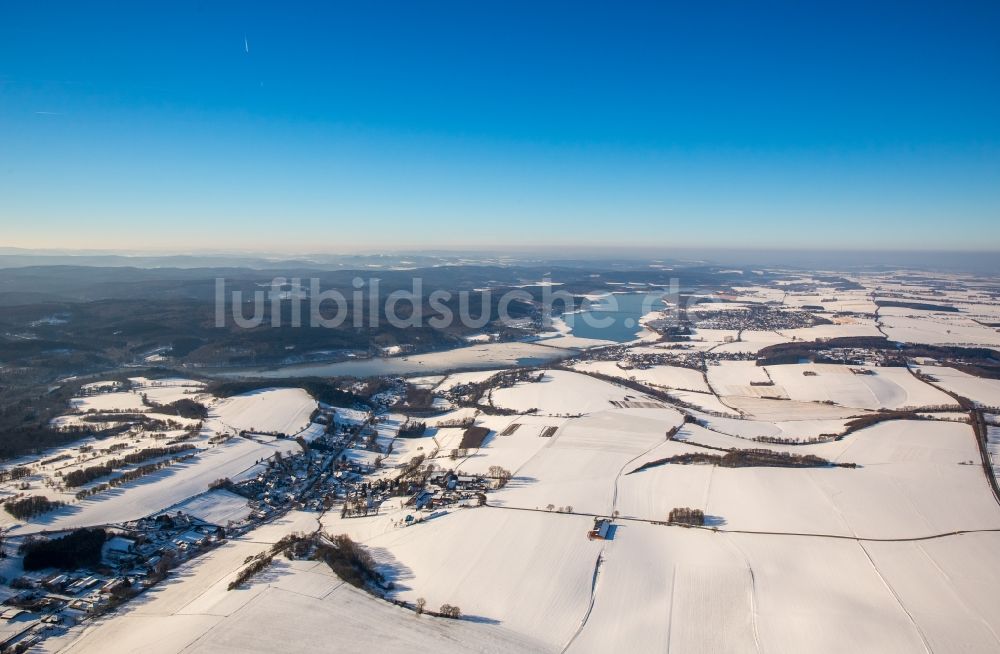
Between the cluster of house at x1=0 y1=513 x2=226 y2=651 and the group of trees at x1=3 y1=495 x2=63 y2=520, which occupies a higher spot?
the group of trees at x1=3 y1=495 x2=63 y2=520

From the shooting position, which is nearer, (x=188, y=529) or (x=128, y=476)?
(x=188, y=529)

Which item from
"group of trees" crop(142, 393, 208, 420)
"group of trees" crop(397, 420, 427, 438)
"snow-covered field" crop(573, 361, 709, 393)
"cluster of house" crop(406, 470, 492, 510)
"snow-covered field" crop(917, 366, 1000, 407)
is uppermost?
"snow-covered field" crop(917, 366, 1000, 407)

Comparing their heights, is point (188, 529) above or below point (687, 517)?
below

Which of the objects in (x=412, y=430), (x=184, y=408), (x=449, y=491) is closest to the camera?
(x=449, y=491)

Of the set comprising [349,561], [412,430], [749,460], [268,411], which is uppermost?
[749,460]

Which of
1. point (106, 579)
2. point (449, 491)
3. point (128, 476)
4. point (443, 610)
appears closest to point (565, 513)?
point (449, 491)

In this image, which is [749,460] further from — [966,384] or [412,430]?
[966,384]

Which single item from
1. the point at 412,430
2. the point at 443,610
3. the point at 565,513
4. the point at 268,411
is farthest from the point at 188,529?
the point at 268,411

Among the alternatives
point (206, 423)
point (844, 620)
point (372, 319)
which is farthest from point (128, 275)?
point (844, 620)

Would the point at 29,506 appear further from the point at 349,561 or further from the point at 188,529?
the point at 349,561

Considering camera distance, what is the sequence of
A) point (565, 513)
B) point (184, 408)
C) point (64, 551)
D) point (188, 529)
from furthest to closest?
point (184, 408), point (565, 513), point (188, 529), point (64, 551)

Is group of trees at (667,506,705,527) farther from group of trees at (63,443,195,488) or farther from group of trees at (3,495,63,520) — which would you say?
group of trees at (63,443,195,488)

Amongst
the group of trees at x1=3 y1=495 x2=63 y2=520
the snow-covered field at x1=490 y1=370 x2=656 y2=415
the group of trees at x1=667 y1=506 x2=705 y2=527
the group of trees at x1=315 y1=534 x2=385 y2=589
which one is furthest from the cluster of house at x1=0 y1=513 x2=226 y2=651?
the snow-covered field at x1=490 y1=370 x2=656 y2=415
